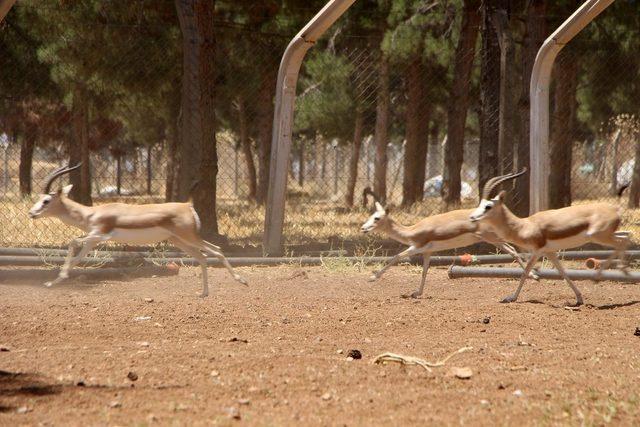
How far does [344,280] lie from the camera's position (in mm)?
9500

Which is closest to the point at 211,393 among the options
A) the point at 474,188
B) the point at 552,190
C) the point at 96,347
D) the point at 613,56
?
the point at 96,347

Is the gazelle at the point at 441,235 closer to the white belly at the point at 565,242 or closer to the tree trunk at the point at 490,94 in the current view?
the white belly at the point at 565,242

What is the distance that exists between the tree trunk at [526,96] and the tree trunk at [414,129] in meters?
4.91

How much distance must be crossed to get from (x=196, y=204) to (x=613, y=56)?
22.2 feet

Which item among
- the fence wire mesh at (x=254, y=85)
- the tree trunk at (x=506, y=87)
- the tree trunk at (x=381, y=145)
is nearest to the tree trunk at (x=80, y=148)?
the fence wire mesh at (x=254, y=85)

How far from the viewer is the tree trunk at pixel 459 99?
15805mm

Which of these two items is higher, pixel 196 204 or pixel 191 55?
pixel 191 55

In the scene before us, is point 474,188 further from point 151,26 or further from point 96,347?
point 96,347

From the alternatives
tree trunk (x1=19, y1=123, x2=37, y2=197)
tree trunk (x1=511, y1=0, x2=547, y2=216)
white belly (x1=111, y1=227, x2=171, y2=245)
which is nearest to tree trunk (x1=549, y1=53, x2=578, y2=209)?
tree trunk (x1=511, y1=0, x2=547, y2=216)

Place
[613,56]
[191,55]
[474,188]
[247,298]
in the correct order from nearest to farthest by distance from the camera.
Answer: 1. [247,298]
2. [191,55]
3. [613,56]
4. [474,188]

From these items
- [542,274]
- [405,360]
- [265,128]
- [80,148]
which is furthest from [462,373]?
[265,128]

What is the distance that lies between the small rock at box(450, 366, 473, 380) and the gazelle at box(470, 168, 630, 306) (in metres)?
3.29

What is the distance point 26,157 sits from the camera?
1680cm

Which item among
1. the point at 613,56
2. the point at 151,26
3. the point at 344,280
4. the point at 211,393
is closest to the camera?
the point at 211,393
